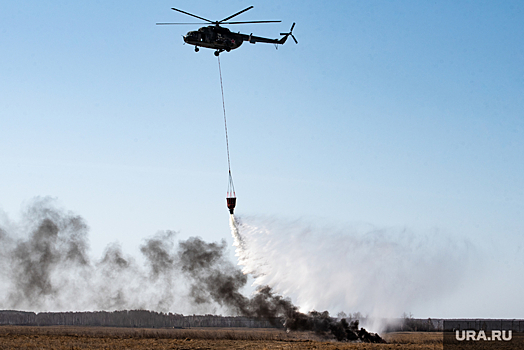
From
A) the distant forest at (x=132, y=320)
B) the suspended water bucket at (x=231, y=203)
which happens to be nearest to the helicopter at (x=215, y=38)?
the suspended water bucket at (x=231, y=203)

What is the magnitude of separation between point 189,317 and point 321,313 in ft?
247

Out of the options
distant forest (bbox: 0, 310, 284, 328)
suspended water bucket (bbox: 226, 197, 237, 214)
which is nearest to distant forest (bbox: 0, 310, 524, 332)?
distant forest (bbox: 0, 310, 284, 328)

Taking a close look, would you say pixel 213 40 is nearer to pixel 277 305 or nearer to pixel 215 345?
pixel 215 345

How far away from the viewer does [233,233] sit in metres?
62.8

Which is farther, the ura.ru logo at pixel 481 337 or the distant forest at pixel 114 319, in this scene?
the distant forest at pixel 114 319

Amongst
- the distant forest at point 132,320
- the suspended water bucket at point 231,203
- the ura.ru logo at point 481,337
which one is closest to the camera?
the suspended water bucket at point 231,203

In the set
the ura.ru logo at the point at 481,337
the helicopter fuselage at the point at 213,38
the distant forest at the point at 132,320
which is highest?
the helicopter fuselage at the point at 213,38

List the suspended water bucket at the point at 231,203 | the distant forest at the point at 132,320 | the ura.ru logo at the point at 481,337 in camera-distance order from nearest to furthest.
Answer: the suspended water bucket at the point at 231,203
the ura.ru logo at the point at 481,337
the distant forest at the point at 132,320

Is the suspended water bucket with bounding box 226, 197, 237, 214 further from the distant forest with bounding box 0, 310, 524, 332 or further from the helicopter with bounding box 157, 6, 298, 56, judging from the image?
the distant forest with bounding box 0, 310, 524, 332

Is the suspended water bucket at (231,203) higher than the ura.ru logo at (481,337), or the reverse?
the suspended water bucket at (231,203)

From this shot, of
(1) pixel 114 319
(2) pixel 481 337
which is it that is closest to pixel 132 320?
(1) pixel 114 319

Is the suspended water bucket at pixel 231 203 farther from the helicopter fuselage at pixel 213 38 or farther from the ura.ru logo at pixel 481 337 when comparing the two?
the ura.ru logo at pixel 481 337

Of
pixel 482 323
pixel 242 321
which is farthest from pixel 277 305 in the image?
pixel 482 323

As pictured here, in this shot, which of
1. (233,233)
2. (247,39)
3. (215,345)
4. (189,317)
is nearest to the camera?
(215,345)
